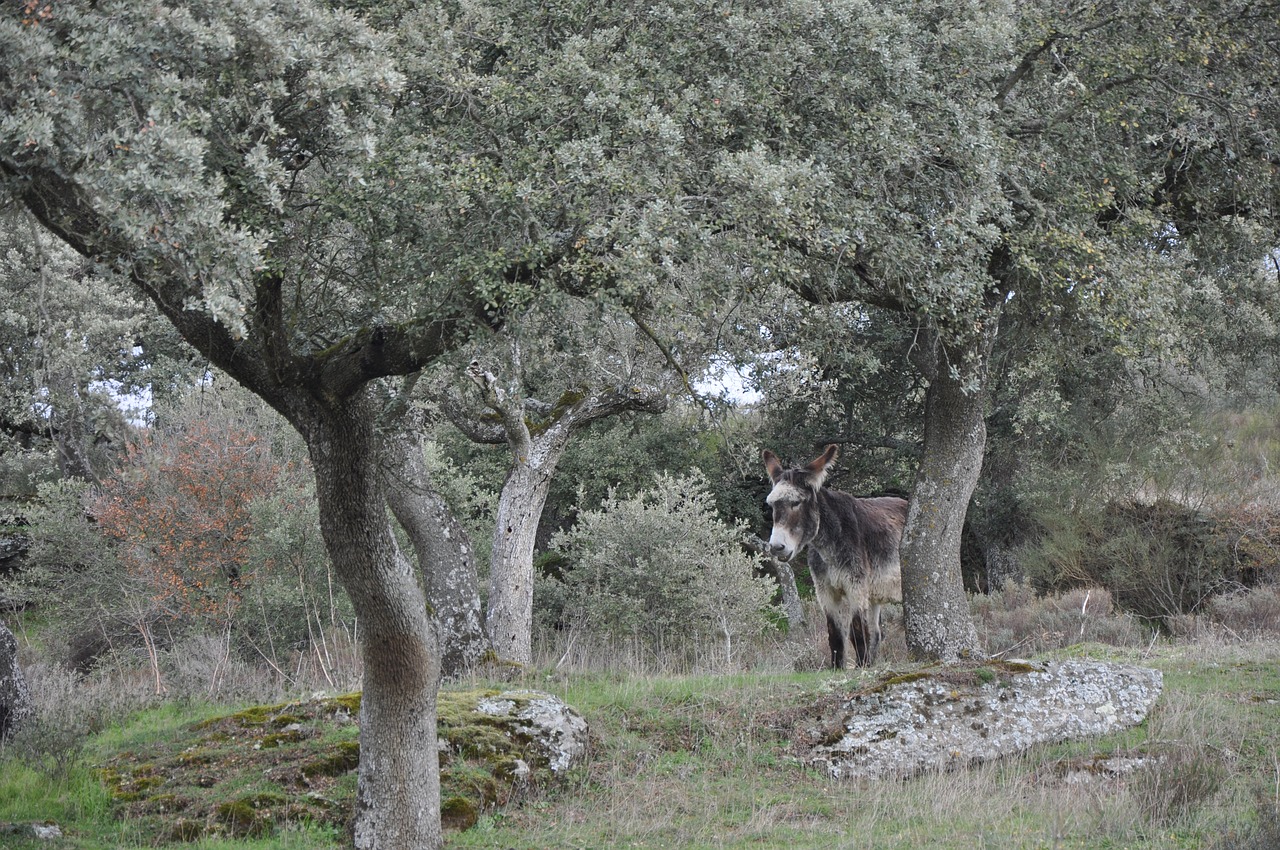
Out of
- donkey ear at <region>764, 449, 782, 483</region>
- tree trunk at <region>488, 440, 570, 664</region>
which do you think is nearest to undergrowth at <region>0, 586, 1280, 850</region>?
tree trunk at <region>488, 440, 570, 664</region>

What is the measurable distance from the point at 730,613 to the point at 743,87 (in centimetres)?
1168

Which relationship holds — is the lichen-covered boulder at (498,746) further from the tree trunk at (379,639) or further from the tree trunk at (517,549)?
the tree trunk at (517,549)

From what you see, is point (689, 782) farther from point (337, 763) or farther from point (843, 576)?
point (843, 576)

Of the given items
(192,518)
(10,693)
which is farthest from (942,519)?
(192,518)

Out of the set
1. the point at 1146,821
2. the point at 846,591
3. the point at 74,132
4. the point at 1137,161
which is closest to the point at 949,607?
the point at 846,591

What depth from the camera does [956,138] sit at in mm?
10039

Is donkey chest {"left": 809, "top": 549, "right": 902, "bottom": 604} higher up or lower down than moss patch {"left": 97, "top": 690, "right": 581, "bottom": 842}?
higher up

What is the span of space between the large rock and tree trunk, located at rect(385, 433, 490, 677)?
16.8 feet

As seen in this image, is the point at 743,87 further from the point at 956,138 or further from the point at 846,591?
the point at 846,591

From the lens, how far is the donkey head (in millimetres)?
13719

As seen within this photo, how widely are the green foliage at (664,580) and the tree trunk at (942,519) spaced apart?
6089 millimetres

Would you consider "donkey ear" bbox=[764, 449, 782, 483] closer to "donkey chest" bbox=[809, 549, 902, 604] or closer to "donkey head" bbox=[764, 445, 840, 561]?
"donkey head" bbox=[764, 445, 840, 561]

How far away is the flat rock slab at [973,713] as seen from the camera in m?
10.8

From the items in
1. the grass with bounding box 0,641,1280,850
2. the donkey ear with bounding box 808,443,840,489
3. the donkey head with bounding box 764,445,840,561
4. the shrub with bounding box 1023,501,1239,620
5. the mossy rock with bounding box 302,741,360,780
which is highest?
the donkey ear with bounding box 808,443,840,489
